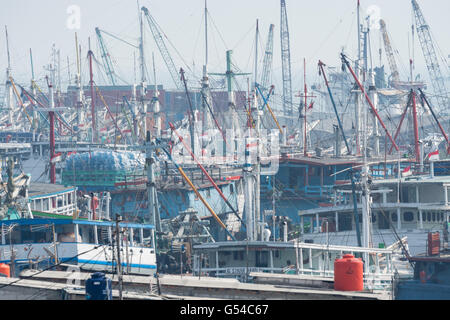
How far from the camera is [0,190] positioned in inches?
1508

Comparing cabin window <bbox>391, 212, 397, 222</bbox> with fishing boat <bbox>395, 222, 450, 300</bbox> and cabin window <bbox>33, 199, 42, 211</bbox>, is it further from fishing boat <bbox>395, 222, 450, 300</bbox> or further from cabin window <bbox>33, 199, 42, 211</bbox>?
cabin window <bbox>33, 199, 42, 211</bbox>

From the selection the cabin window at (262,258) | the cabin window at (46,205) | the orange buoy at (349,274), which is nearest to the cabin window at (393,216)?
the cabin window at (262,258)

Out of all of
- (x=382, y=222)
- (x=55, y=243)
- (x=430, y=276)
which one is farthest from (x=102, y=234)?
(x=382, y=222)

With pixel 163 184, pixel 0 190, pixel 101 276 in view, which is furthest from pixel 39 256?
pixel 163 184

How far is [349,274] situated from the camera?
70.7ft

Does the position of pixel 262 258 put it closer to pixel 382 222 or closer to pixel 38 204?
pixel 382 222

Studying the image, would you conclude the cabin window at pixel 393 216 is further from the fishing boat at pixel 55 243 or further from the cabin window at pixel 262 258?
the fishing boat at pixel 55 243

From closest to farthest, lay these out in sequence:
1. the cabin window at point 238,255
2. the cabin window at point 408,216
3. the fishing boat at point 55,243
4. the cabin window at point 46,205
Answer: the fishing boat at point 55,243, the cabin window at point 238,255, the cabin window at point 408,216, the cabin window at point 46,205

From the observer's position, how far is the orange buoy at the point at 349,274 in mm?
21234

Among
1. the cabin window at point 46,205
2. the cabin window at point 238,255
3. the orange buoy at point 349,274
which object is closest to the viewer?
the orange buoy at point 349,274

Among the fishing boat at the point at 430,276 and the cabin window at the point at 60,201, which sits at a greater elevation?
the cabin window at the point at 60,201

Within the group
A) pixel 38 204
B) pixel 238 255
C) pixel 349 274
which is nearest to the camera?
pixel 349 274
